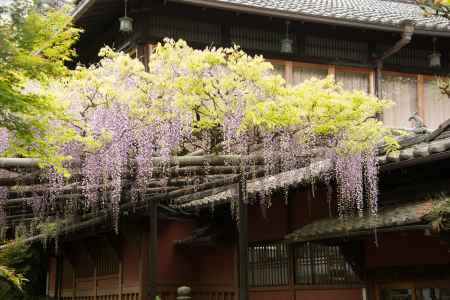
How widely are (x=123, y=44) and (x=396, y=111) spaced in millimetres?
5700

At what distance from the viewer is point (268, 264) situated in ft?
37.8

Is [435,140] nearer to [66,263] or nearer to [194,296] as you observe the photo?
[194,296]

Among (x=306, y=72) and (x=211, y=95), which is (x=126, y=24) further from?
(x=211, y=95)

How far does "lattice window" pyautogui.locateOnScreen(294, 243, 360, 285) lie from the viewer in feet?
32.3

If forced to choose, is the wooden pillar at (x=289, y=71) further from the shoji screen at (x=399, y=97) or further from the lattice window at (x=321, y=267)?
the lattice window at (x=321, y=267)

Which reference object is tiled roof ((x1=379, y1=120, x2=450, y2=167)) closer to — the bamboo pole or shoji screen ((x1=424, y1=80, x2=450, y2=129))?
the bamboo pole

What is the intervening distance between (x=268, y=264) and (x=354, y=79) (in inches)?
172

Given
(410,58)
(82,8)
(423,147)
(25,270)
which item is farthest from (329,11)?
(25,270)

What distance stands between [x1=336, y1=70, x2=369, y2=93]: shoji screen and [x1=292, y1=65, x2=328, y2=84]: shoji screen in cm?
37

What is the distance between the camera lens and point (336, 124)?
8086mm

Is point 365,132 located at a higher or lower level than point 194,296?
higher

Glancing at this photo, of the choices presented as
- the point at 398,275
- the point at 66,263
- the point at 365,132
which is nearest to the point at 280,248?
the point at 398,275

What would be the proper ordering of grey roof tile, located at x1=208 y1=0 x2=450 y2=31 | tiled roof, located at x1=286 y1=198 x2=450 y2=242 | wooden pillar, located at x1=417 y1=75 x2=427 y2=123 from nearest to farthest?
tiled roof, located at x1=286 y1=198 x2=450 y2=242
grey roof tile, located at x1=208 y1=0 x2=450 y2=31
wooden pillar, located at x1=417 y1=75 x2=427 y2=123

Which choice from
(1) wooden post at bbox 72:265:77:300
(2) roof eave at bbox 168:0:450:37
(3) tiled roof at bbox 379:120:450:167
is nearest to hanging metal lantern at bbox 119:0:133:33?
(2) roof eave at bbox 168:0:450:37
